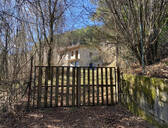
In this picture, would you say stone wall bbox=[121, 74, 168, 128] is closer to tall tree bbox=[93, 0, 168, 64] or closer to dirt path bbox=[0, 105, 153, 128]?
dirt path bbox=[0, 105, 153, 128]

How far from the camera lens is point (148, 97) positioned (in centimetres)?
268

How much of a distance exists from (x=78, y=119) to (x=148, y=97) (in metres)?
1.92

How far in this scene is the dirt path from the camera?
2680mm

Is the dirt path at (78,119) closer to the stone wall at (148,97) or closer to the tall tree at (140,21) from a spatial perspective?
the stone wall at (148,97)

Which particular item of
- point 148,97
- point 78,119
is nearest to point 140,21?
point 148,97

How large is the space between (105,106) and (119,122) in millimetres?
1048

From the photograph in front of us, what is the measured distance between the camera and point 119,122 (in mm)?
2836

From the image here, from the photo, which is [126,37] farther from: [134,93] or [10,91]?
[10,91]

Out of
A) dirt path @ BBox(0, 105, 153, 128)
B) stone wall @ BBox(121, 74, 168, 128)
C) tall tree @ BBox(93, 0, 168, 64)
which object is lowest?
dirt path @ BBox(0, 105, 153, 128)

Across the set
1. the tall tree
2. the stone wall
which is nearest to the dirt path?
the stone wall

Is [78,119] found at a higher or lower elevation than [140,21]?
lower

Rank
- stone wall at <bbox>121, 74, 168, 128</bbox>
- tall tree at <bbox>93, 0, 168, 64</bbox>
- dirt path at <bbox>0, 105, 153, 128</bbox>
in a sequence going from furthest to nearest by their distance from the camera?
tall tree at <bbox>93, 0, 168, 64</bbox>
dirt path at <bbox>0, 105, 153, 128</bbox>
stone wall at <bbox>121, 74, 168, 128</bbox>

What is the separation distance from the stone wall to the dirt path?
0.25m

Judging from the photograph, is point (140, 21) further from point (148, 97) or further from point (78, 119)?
point (78, 119)
